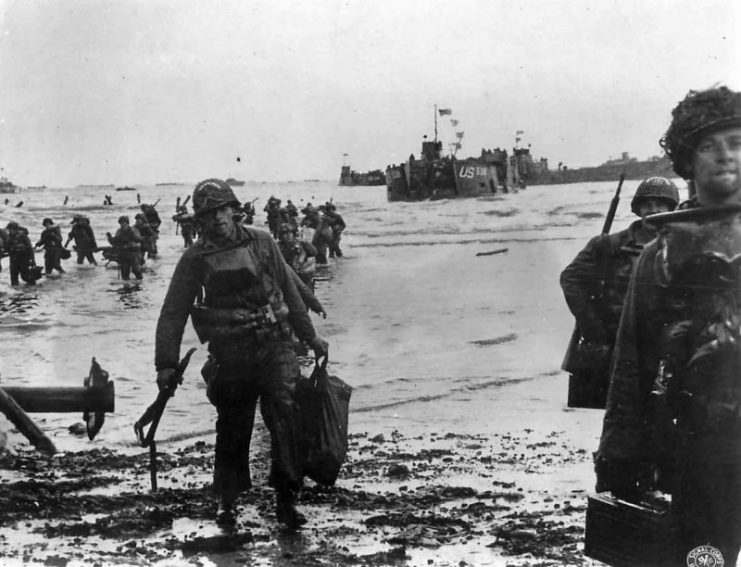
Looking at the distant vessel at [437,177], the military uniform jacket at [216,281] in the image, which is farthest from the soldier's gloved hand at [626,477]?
the distant vessel at [437,177]

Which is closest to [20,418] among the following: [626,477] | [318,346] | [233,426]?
[233,426]

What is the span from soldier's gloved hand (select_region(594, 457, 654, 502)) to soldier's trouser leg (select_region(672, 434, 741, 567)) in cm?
13

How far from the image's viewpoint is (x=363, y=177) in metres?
94.1

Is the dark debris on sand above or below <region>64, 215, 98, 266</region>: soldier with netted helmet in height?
below

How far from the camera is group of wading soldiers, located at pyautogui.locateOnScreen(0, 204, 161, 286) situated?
20281 millimetres

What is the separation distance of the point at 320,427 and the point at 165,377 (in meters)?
0.94

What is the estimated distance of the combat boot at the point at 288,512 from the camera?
5.27m

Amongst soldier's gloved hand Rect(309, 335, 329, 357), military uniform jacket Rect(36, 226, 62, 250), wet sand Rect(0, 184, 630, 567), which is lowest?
wet sand Rect(0, 184, 630, 567)

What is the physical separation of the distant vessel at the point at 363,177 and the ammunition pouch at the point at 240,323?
280 feet

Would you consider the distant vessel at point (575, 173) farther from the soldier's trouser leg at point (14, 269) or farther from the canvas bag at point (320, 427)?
the canvas bag at point (320, 427)

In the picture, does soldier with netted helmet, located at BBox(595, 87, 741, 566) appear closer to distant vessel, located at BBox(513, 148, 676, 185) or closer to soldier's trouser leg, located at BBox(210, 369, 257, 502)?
soldier's trouser leg, located at BBox(210, 369, 257, 502)

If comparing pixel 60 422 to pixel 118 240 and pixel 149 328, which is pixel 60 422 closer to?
pixel 149 328

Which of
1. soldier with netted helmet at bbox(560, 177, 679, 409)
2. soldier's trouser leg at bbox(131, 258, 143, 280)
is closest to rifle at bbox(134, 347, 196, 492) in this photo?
soldier with netted helmet at bbox(560, 177, 679, 409)

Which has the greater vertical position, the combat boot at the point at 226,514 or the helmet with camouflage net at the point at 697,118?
the helmet with camouflage net at the point at 697,118
